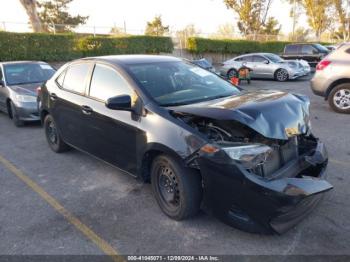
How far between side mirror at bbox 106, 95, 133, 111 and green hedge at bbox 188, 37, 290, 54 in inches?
861

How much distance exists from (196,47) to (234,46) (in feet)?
13.8

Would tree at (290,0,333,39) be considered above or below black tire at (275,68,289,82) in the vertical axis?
above

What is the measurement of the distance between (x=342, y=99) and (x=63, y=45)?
1427cm

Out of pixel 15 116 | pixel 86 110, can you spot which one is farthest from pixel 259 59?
→ pixel 86 110

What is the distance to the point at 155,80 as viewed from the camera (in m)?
4.01

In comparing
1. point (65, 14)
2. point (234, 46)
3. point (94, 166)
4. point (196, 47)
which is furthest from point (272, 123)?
point (65, 14)

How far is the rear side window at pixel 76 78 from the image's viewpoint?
4.69 meters

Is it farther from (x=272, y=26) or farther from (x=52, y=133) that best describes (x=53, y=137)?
(x=272, y=26)

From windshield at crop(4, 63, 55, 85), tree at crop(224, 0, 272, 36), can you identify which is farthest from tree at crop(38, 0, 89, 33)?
windshield at crop(4, 63, 55, 85)

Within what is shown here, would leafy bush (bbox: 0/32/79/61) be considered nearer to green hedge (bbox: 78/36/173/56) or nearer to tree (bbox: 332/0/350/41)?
green hedge (bbox: 78/36/173/56)

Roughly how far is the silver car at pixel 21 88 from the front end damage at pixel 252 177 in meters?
5.50

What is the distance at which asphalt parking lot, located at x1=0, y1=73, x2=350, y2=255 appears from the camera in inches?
119

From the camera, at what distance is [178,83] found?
4129mm

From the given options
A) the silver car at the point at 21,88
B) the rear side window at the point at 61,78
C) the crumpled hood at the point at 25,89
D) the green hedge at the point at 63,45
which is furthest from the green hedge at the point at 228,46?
the rear side window at the point at 61,78
